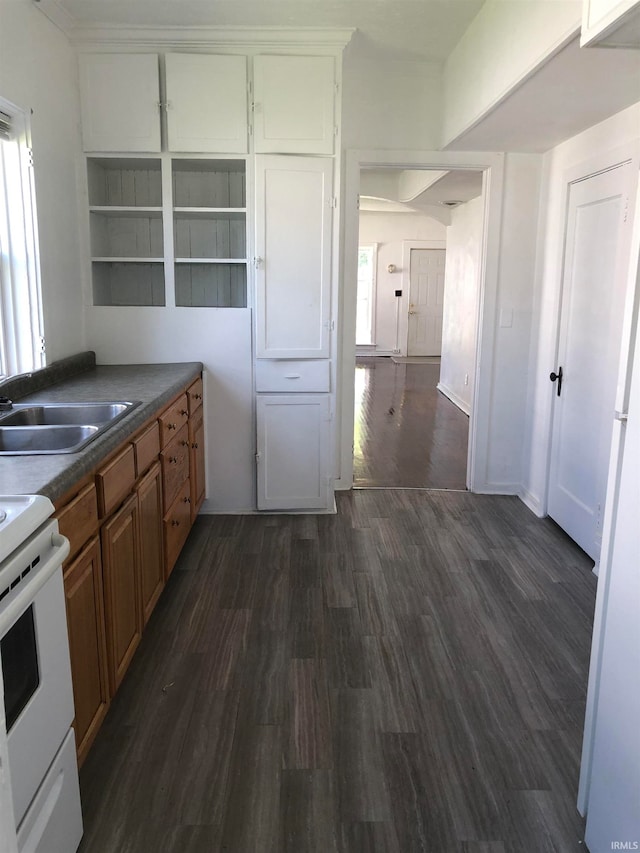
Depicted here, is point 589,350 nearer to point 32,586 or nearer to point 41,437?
point 41,437

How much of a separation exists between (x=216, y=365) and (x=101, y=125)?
56.2 inches

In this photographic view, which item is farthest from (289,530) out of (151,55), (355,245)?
(151,55)

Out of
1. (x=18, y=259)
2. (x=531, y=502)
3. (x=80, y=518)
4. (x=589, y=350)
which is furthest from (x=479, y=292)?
(x=80, y=518)

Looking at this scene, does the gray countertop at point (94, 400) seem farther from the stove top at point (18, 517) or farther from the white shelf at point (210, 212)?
the white shelf at point (210, 212)

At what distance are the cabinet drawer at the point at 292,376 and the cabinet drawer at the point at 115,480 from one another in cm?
163

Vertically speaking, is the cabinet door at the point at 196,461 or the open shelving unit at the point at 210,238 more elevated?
the open shelving unit at the point at 210,238

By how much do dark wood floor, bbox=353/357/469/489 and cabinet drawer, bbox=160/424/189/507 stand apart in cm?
161

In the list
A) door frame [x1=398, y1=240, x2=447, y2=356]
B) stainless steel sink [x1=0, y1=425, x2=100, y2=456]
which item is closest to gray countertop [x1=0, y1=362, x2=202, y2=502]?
stainless steel sink [x1=0, y1=425, x2=100, y2=456]

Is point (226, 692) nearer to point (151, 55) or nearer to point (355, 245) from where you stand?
point (355, 245)

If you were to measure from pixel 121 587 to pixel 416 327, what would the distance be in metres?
10.1

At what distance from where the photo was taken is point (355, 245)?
13.7 feet

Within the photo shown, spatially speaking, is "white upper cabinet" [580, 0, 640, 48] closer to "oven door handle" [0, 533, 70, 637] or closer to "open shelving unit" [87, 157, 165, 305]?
"oven door handle" [0, 533, 70, 637]

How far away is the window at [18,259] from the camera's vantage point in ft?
9.34

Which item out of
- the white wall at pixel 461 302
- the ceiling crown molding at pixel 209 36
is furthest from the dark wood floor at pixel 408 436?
the ceiling crown molding at pixel 209 36
